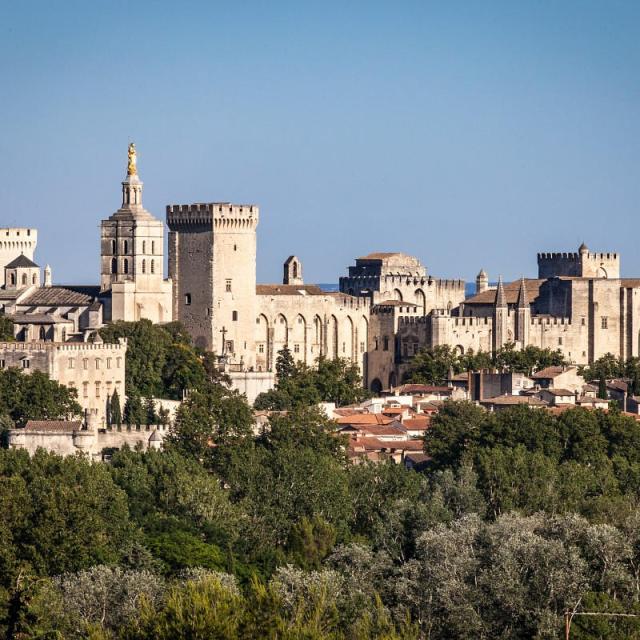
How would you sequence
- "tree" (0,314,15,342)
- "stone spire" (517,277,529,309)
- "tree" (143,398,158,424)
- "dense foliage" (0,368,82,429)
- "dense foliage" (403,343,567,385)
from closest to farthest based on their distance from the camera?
"dense foliage" (0,368,82,429) < "tree" (143,398,158,424) < "tree" (0,314,15,342) < "dense foliage" (403,343,567,385) < "stone spire" (517,277,529,309)

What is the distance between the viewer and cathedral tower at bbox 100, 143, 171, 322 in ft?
376

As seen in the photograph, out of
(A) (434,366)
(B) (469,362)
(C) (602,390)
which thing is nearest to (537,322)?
(B) (469,362)

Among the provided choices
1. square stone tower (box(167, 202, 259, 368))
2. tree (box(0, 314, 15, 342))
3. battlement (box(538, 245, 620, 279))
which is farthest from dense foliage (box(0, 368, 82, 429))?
battlement (box(538, 245, 620, 279))

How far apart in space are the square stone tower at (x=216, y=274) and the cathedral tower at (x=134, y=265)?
1.14m

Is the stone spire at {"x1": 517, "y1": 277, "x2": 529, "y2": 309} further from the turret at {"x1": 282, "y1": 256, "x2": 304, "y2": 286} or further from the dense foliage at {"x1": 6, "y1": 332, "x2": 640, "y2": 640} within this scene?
the dense foliage at {"x1": 6, "y1": 332, "x2": 640, "y2": 640}

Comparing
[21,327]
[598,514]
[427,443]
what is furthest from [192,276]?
[598,514]

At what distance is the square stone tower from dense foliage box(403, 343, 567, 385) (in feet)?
23.0

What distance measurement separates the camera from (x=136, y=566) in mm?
63469

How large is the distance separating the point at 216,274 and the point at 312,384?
9144mm

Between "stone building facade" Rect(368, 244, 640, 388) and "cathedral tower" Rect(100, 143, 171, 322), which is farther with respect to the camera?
"stone building facade" Rect(368, 244, 640, 388)

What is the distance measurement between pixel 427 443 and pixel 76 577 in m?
27.9

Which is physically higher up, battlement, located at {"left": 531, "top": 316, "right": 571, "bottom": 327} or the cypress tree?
battlement, located at {"left": 531, "top": 316, "right": 571, "bottom": 327}

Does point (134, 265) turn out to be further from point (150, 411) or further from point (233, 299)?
point (150, 411)

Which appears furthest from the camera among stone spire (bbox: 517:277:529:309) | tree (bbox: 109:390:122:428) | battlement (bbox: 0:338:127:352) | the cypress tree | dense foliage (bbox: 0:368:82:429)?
stone spire (bbox: 517:277:529:309)
